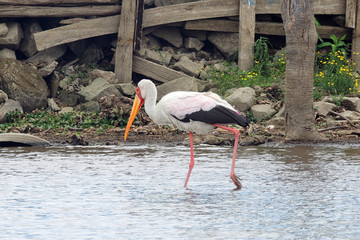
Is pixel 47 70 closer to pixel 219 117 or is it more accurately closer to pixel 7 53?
pixel 7 53

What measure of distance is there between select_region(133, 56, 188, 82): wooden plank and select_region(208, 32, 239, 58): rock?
55.9 inches

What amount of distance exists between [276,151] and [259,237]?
5.53 metres

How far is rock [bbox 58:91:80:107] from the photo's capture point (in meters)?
14.9

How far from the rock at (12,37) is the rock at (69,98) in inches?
56.5

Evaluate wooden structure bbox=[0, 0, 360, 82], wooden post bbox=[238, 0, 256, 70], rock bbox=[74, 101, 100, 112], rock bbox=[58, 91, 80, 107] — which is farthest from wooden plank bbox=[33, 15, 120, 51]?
wooden post bbox=[238, 0, 256, 70]

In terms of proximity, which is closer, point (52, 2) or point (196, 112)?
point (196, 112)

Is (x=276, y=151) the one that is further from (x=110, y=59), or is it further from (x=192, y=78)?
(x=110, y=59)

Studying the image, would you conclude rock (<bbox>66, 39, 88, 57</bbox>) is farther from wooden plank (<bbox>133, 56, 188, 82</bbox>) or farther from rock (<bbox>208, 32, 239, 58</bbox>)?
rock (<bbox>208, 32, 239, 58</bbox>)

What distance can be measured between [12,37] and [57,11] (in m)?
1.06

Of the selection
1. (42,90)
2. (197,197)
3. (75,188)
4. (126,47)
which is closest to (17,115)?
(42,90)

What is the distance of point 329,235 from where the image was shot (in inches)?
241

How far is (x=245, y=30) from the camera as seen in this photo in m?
16.0

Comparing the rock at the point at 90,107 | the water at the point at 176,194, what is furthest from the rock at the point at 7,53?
the water at the point at 176,194

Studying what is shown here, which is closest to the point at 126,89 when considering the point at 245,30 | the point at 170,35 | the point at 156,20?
the point at 156,20
